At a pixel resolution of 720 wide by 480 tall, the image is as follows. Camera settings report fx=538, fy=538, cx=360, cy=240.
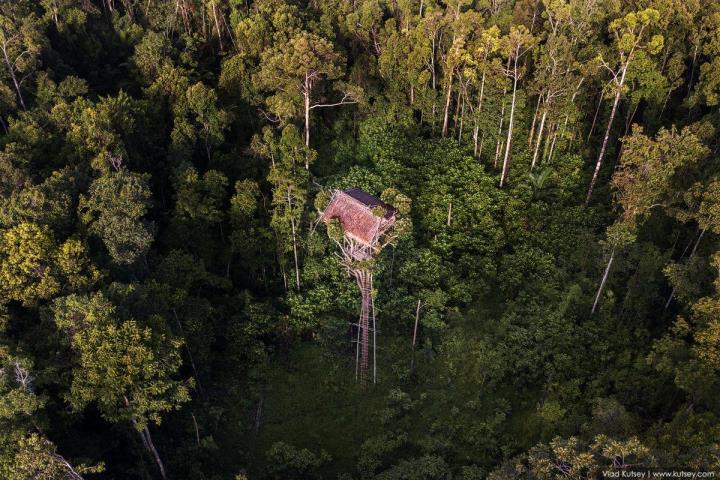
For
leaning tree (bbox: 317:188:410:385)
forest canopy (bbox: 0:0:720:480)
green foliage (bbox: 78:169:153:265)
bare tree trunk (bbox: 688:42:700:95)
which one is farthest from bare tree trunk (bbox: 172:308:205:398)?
bare tree trunk (bbox: 688:42:700:95)

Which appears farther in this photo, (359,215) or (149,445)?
(359,215)

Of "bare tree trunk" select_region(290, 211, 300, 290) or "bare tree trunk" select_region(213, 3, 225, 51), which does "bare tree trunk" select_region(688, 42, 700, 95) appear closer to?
"bare tree trunk" select_region(290, 211, 300, 290)

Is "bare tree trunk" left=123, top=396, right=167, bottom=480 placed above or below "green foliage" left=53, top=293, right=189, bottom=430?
below

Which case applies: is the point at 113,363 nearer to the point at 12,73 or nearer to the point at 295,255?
the point at 295,255

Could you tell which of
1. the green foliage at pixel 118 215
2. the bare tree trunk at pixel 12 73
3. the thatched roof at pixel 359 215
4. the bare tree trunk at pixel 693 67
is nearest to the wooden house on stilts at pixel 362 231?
the thatched roof at pixel 359 215

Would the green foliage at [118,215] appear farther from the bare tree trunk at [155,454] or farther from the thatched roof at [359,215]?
the thatched roof at [359,215]

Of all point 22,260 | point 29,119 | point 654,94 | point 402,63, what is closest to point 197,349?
point 22,260

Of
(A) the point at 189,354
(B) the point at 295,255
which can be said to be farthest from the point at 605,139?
(A) the point at 189,354
